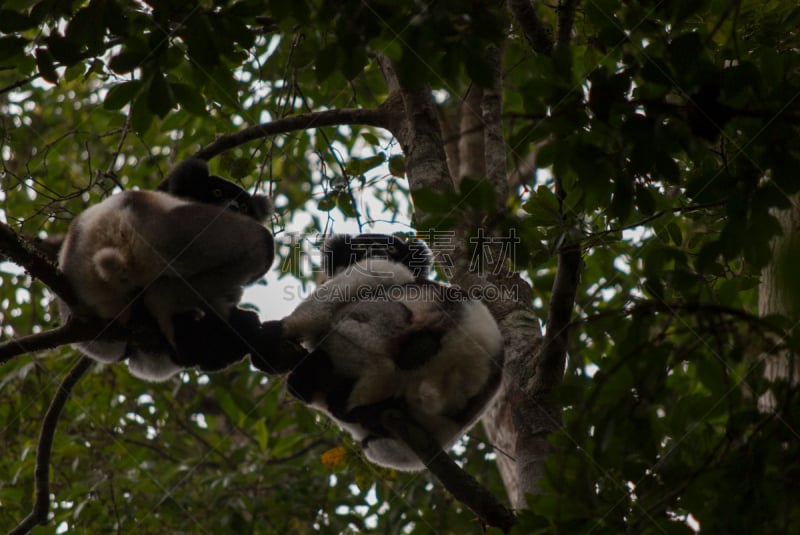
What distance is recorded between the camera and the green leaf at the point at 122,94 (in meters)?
3.72

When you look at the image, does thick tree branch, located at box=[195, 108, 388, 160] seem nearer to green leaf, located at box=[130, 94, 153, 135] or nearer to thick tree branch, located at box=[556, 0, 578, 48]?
green leaf, located at box=[130, 94, 153, 135]

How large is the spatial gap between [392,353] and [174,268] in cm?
134

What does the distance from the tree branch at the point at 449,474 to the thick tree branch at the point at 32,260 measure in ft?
6.38

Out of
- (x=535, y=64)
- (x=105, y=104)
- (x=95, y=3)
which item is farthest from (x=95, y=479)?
(x=535, y=64)

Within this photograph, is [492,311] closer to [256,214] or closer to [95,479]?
[256,214]

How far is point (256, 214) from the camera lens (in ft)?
16.3

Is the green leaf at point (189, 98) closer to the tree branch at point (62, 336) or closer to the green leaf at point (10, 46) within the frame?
the green leaf at point (10, 46)

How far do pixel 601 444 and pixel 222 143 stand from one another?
396 cm

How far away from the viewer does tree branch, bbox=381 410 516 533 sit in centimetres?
363

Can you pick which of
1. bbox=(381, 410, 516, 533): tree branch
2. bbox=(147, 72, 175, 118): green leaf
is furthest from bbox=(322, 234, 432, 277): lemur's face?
bbox=(147, 72, 175, 118): green leaf

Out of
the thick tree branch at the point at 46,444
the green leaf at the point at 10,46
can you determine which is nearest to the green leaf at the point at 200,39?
the green leaf at the point at 10,46

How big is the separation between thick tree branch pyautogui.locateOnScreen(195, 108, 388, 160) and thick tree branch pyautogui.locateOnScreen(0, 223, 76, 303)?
1698mm

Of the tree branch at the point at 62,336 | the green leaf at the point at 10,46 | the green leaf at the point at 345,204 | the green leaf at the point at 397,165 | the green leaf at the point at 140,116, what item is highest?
the green leaf at the point at 397,165

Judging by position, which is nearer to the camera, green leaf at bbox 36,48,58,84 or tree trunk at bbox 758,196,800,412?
tree trunk at bbox 758,196,800,412
